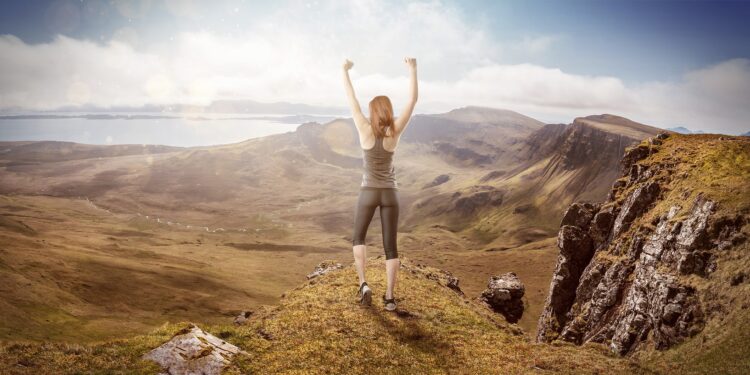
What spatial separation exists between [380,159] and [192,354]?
18.8ft

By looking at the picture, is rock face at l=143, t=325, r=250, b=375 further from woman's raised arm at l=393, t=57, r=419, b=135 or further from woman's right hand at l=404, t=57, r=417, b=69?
woman's right hand at l=404, t=57, r=417, b=69

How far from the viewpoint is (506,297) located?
2764 cm

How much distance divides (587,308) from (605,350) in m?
6.48

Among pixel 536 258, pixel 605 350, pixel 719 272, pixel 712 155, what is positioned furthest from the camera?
pixel 536 258

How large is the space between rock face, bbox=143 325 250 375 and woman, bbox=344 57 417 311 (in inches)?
148

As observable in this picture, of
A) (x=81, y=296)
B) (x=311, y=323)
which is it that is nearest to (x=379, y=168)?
(x=311, y=323)

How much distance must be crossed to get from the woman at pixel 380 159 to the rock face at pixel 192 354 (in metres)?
3.77

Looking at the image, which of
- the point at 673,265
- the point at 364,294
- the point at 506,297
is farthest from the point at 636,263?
the point at 506,297

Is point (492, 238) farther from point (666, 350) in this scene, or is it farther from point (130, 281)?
point (666, 350)

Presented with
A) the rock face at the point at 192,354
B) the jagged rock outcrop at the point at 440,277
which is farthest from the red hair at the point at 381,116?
the jagged rock outcrop at the point at 440,277

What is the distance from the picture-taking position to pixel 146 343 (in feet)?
27.8

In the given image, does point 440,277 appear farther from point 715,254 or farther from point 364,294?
point 715,254

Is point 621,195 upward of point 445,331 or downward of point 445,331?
upward

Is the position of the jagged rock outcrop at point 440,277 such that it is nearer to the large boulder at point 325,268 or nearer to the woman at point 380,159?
the large boulder at point 325,268
